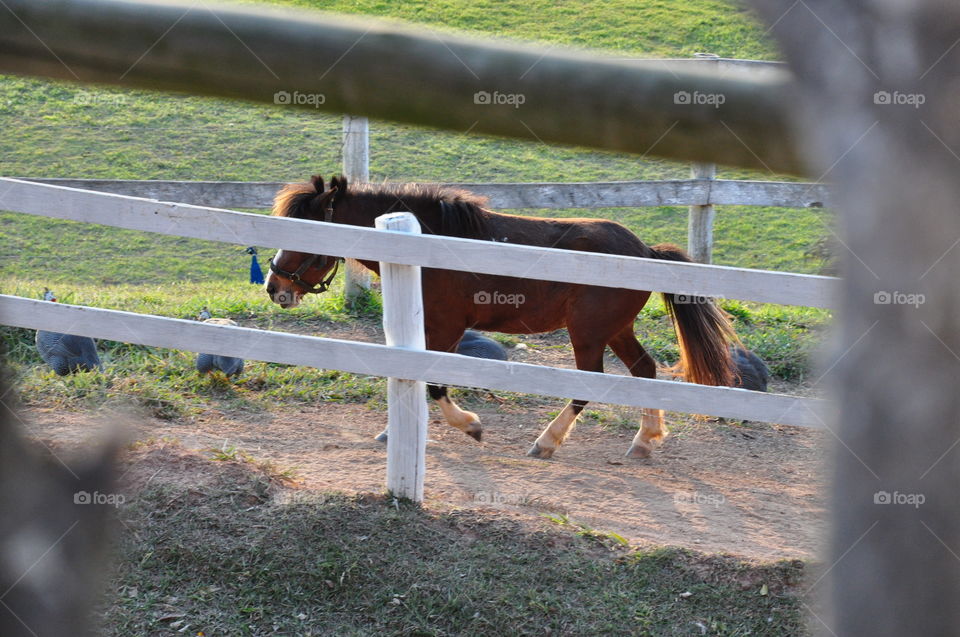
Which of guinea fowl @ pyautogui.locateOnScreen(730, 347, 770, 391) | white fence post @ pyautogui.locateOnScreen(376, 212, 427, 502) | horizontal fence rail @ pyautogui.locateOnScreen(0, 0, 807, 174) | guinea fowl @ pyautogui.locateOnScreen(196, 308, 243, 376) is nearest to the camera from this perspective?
horizontal fence rail @ pyautogui.locateOnScreen(0, 0, 807, 174)

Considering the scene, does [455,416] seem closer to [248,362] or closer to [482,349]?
[482,349]

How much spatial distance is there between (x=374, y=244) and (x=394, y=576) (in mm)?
1422

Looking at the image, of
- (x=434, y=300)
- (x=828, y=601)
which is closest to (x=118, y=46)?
(x=828, y=601)

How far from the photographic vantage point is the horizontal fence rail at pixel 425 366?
13.1ft

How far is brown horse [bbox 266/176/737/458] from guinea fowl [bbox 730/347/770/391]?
2.40 feet

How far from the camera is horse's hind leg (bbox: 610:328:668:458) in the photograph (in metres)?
5.80

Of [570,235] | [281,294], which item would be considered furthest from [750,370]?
[281,294]

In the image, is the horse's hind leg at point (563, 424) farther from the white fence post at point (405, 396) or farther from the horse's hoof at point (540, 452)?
the white fence post at point (405, 396)

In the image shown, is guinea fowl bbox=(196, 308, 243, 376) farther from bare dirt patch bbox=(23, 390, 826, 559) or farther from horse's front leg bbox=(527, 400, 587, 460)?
horse's front leg bbox=(527, 400, 587, 460)

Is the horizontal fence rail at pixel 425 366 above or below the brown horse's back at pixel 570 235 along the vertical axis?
below

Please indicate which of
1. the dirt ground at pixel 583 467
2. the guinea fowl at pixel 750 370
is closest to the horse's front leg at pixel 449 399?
the dirt ground at pixel 583 467

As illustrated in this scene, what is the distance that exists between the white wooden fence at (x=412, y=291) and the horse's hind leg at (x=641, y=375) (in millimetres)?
1669

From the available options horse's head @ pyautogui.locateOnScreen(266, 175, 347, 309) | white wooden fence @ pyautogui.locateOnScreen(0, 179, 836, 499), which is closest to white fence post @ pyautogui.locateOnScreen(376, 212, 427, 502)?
white wooden fence @ pyautogui.locateOnScreen(0, 179, 836, 499)

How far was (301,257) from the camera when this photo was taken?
5844 millimetres
